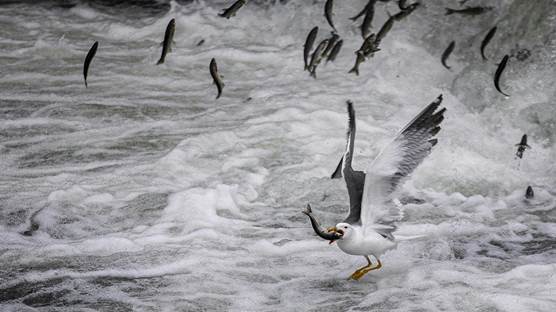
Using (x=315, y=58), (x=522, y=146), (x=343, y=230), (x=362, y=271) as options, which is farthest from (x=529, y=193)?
(x=315, y=58)

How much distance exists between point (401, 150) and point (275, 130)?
11.1 feet

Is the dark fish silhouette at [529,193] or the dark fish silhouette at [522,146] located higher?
the dark fish silhouette at [522,146]

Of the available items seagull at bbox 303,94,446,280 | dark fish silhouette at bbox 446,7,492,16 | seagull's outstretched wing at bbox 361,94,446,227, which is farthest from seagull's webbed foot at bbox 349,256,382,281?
dark fish silhouette at bbox 446,7,492,16

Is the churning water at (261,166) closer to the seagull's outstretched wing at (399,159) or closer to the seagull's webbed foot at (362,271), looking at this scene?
the seagull's webbed foot at (362,271)

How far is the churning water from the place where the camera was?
4910mm

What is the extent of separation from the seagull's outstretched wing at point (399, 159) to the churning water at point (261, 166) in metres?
0.49

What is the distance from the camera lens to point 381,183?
4.80 metres

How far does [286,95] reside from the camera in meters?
9.34

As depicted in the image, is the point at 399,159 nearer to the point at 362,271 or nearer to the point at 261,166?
the point at 362,271

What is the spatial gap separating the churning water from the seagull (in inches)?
11.0

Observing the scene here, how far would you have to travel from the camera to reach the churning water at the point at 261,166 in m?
4.91

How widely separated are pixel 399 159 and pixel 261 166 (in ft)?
8.49

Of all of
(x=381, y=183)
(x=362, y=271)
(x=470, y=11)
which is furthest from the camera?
(x=470, y=11)

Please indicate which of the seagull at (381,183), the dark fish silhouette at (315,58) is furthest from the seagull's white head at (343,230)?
the dark fish silhouette at (315,58)
